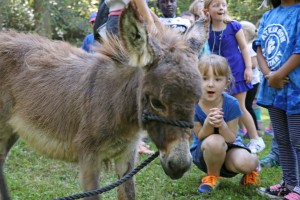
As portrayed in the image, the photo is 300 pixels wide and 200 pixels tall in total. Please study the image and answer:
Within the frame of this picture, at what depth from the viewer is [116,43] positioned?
3.31 meters

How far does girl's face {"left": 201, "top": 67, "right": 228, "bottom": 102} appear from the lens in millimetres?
4301

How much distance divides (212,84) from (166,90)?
5.93 feet

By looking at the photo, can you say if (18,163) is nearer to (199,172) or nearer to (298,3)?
(199,172)

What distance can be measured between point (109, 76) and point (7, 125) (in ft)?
4.46

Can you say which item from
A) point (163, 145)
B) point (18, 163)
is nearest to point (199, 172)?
point (18, 163)

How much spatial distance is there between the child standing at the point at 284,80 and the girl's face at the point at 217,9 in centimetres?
176

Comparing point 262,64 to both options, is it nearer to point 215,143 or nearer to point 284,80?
point 284,80

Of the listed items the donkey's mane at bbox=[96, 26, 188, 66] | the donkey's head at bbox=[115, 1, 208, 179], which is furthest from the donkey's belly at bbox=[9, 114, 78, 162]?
the donkey's head at bbox=[115, 1, 208, 179]

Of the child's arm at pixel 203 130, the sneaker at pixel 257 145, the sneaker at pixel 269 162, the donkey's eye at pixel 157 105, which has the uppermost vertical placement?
the donkey's eye at pixel 157 105

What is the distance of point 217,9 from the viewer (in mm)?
6102

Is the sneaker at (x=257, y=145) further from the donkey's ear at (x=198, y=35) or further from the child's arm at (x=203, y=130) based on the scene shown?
the donkey's ear at (x=198, y=35)

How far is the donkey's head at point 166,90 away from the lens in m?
2.57

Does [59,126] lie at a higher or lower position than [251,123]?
higher

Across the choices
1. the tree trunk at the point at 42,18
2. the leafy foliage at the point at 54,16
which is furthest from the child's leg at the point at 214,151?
the tree trunk at the point at 42,18
